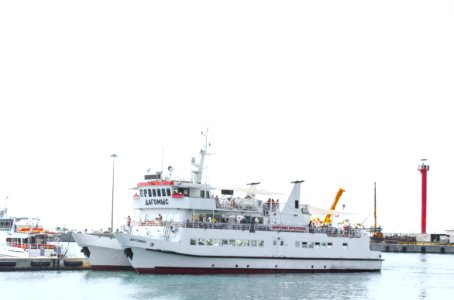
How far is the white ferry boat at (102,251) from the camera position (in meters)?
48.1

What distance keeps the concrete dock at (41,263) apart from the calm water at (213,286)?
47.9 inches

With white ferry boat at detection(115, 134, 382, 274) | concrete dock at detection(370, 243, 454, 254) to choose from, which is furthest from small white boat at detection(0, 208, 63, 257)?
concrete dock at detection(370, 243, 454, 254)

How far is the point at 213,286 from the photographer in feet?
134

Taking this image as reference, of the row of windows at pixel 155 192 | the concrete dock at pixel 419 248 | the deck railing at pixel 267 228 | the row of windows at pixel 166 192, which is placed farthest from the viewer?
the concrete dock at pixel 419 248

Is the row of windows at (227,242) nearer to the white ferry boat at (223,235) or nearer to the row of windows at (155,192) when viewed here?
the white ferry boat at (223,235)

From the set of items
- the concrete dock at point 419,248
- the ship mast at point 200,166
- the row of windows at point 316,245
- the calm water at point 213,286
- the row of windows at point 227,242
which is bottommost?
the concrete dock at point 419,248

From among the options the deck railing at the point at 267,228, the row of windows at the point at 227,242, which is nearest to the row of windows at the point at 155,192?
the deck railing at the point at 267,228

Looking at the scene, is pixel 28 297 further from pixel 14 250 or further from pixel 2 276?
pixel 14 250

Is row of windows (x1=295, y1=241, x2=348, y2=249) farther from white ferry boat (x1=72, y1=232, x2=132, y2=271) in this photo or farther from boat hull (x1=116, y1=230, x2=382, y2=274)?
white ferry boat (x1=72, y1=232, x2=132, y2=271)

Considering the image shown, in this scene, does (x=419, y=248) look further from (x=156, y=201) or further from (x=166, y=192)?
(x=166, y=192)

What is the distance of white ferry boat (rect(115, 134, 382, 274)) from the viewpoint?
4506 cm

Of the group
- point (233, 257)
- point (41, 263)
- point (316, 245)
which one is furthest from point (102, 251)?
point (316, 245)

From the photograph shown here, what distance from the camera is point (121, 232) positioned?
148 feet

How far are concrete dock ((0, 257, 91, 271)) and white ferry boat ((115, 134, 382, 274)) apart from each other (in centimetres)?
557
